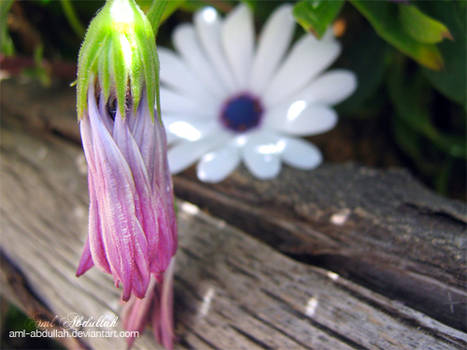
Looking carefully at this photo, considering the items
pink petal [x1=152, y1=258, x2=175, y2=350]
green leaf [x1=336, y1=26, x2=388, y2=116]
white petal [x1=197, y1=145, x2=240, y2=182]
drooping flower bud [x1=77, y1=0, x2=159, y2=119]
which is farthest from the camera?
green leaf [x1=336, y1=26, x2=388, y2=116]

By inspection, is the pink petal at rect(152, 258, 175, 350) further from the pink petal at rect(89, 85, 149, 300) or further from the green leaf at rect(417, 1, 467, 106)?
the green leaf at rect(417, 1, 467, 106)

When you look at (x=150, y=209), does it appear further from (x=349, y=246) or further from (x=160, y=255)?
(x=349, y=246)

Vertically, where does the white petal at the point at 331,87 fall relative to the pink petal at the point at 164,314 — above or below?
above

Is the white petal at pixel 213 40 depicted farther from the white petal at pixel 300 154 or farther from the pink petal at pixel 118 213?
the pink petal at pixel 118 213

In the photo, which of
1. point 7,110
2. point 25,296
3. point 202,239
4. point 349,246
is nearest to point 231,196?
point 202,239

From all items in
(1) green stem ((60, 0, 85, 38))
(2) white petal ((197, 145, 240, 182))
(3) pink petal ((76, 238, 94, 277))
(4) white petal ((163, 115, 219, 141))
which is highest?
(1) green stem ((60, 0, 85, 38))

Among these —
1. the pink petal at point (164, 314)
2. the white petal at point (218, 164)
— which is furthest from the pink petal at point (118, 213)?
the white petal at point (218, 164)

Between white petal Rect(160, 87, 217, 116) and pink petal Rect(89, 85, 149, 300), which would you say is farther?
white petal Rect(160, 87, 217, 116)

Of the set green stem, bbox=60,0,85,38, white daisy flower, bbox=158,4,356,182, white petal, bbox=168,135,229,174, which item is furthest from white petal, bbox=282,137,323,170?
green stem, bbox=60,0,85,38
